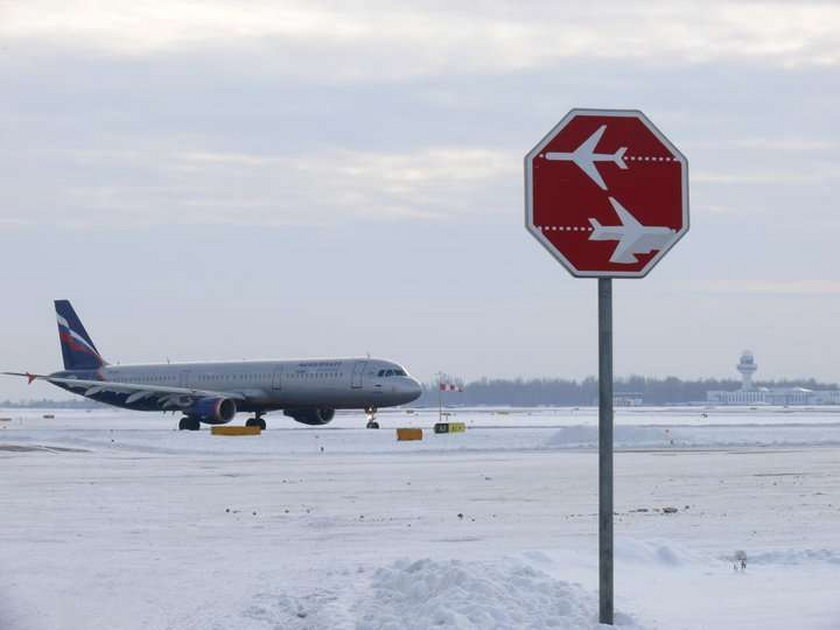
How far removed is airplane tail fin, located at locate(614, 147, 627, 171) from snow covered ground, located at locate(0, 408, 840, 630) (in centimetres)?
289

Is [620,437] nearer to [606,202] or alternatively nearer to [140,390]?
[140,390]

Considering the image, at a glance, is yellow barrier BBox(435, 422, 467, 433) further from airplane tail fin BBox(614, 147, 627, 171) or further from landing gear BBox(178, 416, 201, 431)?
airplane tail fin BBox(614, 147, 627, 171)

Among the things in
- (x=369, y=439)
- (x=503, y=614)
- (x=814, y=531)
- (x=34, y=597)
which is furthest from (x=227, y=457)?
(x=503, y=614)

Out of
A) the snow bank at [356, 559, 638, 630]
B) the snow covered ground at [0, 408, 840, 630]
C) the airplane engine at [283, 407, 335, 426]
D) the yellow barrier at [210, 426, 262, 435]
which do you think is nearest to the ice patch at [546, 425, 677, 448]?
the snow covered ground at [0, 408, 840, 630]

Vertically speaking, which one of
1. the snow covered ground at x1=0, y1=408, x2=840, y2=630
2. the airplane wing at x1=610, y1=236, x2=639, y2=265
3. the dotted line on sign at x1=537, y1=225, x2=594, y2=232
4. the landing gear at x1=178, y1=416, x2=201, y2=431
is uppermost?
the dotted line on sign at x1=537, y1=225, x2=594, y2=232

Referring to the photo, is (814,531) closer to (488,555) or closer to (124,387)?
(488,555)

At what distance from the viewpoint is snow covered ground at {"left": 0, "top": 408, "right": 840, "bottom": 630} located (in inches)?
390

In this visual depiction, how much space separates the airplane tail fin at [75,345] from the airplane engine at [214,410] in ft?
47.4

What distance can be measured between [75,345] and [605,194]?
73.1m

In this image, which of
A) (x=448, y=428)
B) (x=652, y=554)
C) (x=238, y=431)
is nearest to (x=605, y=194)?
(x=652, y=554)

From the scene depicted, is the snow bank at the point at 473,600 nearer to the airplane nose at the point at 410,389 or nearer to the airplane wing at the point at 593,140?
the airplane wing at the point at 593,140

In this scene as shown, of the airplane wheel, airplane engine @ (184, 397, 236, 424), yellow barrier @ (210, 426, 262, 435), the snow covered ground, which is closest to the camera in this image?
the snow covered ground

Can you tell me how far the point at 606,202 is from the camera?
893 centimetres

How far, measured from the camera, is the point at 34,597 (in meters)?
11.6
